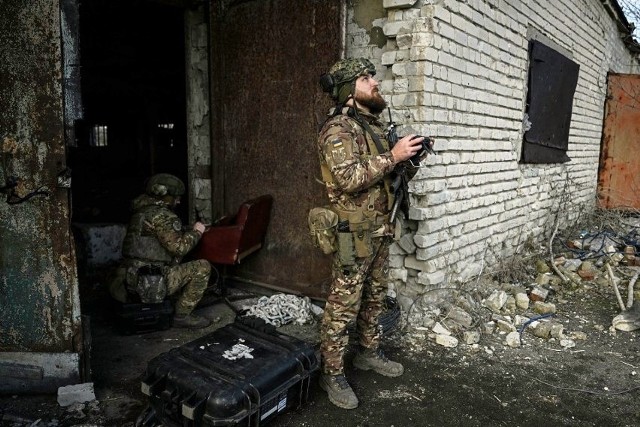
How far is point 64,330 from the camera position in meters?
2.79

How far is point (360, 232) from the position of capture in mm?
2816

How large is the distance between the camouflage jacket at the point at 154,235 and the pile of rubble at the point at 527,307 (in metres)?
1.99

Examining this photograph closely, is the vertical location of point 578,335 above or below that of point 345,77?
below

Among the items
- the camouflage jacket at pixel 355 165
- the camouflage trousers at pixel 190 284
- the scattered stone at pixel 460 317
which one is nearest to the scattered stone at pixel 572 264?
the scattered stone at pixel 460 317

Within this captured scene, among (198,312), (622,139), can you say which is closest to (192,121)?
(198,312)

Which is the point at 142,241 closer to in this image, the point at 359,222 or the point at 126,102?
the point at 359,222

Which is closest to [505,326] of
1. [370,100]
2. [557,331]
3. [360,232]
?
[557,331]

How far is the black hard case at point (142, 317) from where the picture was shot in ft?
12.3

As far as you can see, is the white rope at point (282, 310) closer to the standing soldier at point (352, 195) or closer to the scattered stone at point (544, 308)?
the standing soldier at point (352, 195)

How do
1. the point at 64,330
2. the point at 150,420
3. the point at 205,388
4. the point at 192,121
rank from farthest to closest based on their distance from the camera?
the point at 192,121
the point at 64,330
the point at 150,420
the point at 205,388

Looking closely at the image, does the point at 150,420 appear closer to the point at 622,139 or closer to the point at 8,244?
the point at 8,244

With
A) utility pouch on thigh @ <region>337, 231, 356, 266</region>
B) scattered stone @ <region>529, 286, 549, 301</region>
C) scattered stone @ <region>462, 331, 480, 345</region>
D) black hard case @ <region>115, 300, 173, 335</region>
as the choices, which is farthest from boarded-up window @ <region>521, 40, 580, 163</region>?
black hard case @ <region>115, 300, 173, 335</region>

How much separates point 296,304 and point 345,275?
150 cm

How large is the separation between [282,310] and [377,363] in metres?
1.21
